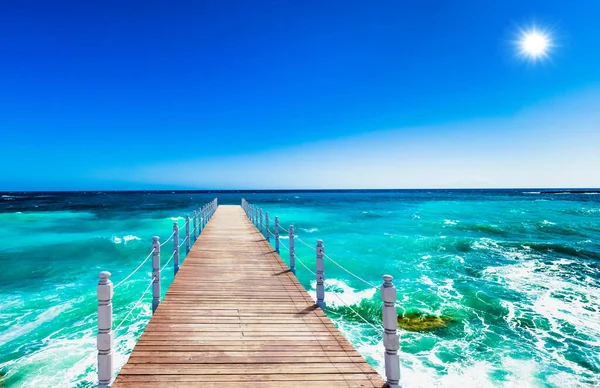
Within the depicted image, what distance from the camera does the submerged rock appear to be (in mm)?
8656

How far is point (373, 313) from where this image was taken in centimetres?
971

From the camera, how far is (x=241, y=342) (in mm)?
4211

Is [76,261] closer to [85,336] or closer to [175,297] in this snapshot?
[85,336]

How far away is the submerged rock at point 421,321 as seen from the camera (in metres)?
8.66

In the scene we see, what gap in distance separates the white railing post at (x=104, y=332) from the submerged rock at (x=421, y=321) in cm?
747

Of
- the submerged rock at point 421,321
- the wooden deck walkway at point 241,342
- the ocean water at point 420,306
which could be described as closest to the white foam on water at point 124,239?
the ocean water at point 420,306

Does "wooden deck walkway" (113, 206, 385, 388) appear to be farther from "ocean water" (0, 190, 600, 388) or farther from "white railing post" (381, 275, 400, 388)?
"ocean water" (0, 190, 600, 388)

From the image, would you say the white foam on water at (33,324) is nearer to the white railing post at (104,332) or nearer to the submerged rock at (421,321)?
the white railing post at (104,332)

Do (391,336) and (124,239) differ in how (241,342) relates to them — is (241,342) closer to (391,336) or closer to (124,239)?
(391,336)

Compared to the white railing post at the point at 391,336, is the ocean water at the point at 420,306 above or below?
below

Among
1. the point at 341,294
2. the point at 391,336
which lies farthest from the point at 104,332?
the point at 341,294

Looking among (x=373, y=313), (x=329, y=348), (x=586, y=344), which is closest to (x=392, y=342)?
(x=329, y=348)

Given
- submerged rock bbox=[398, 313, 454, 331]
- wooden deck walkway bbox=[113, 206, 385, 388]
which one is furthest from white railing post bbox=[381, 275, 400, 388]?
submerged rock bbox=[398, 313, 454, 331]

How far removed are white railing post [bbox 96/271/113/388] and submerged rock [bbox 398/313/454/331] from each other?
747 centimetres
